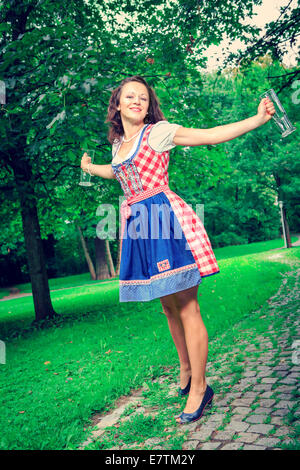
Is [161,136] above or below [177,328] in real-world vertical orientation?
above

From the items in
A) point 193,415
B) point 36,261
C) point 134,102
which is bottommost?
point 193,415

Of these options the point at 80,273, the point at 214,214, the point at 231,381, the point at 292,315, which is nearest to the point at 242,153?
the point at 214,214

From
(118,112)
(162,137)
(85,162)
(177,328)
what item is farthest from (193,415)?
(118,112)

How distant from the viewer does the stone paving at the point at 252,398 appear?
2404mm

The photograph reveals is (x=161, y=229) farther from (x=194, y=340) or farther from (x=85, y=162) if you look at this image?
(x=85, y=162)

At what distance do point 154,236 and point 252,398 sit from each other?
4.87ft

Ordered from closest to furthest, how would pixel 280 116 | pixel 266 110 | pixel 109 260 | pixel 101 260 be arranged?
pixel 266 110
pixel 280 116
pixel 101 260
pixel 109 260

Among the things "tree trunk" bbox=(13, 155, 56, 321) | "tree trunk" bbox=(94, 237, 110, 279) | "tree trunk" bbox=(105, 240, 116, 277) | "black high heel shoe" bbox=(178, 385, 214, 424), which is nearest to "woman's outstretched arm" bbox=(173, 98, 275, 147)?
"black high heel shoe" bbox=(178, 385, 214, 424)

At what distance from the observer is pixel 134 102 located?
2904 mm

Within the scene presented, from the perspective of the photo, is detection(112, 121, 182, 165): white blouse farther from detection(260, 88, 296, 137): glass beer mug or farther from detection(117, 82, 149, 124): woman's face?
detection(260, 88, 296, 137): glass beer mug

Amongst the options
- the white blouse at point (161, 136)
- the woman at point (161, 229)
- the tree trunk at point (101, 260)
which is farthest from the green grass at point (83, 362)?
the tree trunk at point (101, 260)

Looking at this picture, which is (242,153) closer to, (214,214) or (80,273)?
(214,214)

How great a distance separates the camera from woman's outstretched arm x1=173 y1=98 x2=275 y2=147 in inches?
97.7
